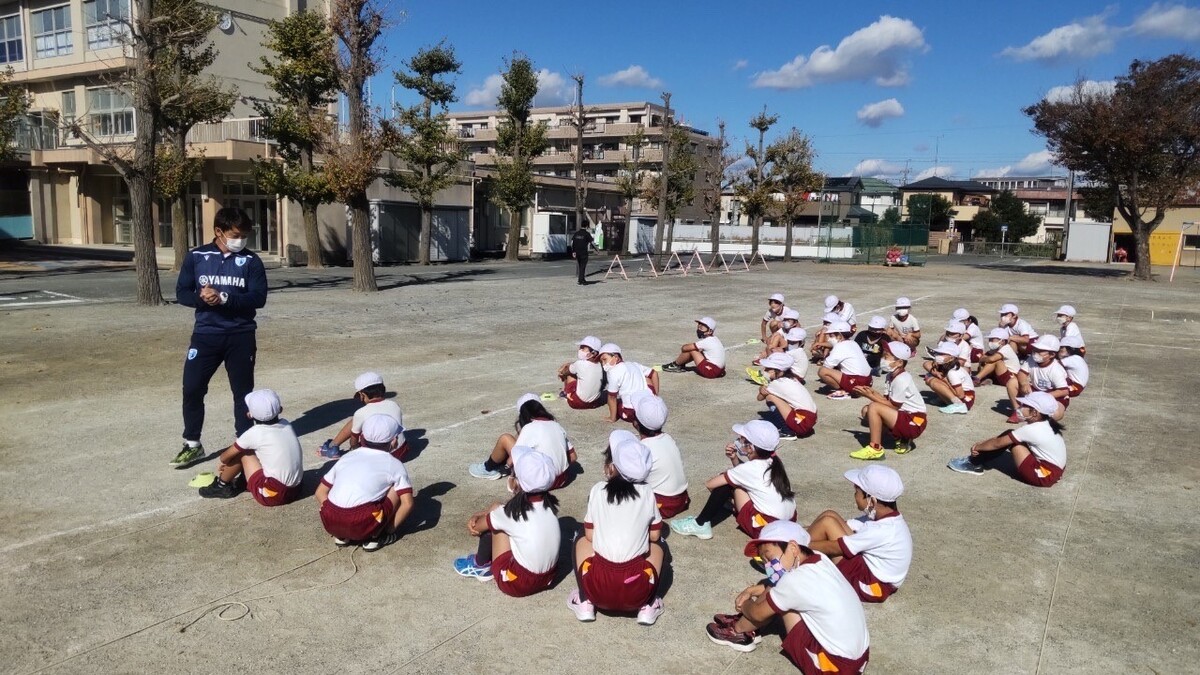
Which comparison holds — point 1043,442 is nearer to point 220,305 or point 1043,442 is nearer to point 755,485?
point 755,485

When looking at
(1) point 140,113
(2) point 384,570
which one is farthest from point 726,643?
(1) point 140,113

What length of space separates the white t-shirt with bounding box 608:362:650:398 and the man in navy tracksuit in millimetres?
3039

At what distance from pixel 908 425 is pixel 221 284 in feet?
18.0

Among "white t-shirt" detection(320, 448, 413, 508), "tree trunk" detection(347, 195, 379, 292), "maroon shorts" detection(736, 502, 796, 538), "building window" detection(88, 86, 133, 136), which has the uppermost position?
"building window" detection(88, 86, 133, 136)

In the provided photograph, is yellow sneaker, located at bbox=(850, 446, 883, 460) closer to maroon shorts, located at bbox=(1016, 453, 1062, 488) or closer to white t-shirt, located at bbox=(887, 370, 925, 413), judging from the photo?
white t-shirt, located at bbox=(887, 370, 925, 413)

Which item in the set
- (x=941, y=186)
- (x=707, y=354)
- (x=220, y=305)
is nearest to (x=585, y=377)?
(x=707, y=354)

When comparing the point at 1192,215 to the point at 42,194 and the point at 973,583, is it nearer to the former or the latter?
the point at 973,583

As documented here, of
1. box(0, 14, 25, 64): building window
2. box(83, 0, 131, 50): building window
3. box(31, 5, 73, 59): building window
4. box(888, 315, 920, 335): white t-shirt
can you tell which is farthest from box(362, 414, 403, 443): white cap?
box(0, 14, 25, 64): building window

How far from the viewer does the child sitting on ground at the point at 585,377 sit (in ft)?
25.1

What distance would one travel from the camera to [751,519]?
4.71 m

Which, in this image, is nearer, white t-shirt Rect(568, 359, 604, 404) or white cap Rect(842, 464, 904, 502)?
white cap Rect(842, 464, 904, 502)

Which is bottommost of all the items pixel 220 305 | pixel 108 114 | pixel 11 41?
pixel 220 305

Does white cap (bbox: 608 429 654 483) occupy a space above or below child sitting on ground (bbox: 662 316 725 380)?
above

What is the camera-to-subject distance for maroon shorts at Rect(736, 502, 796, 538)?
15.3ft
